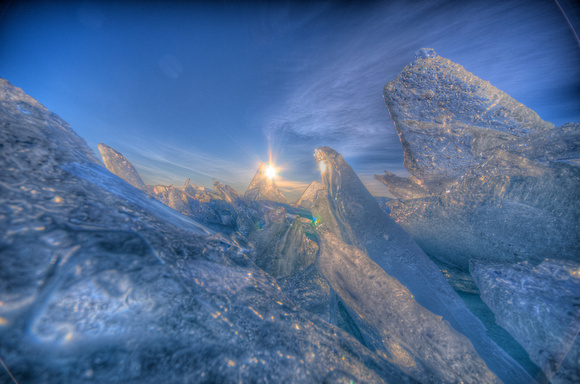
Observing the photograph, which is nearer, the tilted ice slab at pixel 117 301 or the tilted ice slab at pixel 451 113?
the tilted ice slab at pixel 117 301

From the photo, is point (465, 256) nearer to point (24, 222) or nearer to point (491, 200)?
point (491, 200)

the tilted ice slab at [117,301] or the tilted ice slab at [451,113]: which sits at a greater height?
the tilted ice slab at [451,113]

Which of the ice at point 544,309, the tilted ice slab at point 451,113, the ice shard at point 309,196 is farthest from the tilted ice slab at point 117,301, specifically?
the ice shard at point 309,196

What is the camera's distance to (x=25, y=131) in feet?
3.80

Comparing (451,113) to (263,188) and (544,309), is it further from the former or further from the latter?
(263,188)

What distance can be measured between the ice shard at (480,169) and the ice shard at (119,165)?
9.12 meters

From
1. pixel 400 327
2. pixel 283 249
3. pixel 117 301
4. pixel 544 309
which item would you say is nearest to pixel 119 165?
pixel 283 249

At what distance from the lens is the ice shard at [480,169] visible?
6.24ft

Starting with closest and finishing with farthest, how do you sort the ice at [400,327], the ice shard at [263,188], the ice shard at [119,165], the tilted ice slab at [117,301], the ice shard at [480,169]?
the tilted ice slab at [117,301] < the ice at [400,327] < the ice shard at [480,169] < the ice shard at [119,165] < the ice shard at [263,188]

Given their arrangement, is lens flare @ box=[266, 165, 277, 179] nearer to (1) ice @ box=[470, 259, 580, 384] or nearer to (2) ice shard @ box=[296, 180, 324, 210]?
(2) ice shard @ box=[296, 180, 324, 210]

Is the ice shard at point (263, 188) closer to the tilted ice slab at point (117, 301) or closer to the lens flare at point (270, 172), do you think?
the lens flare at point (270, 172)

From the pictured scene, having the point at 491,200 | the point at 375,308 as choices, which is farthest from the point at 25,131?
the point at 491,200

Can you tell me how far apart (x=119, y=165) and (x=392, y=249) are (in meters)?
9.96

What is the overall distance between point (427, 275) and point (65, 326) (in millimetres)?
3451
